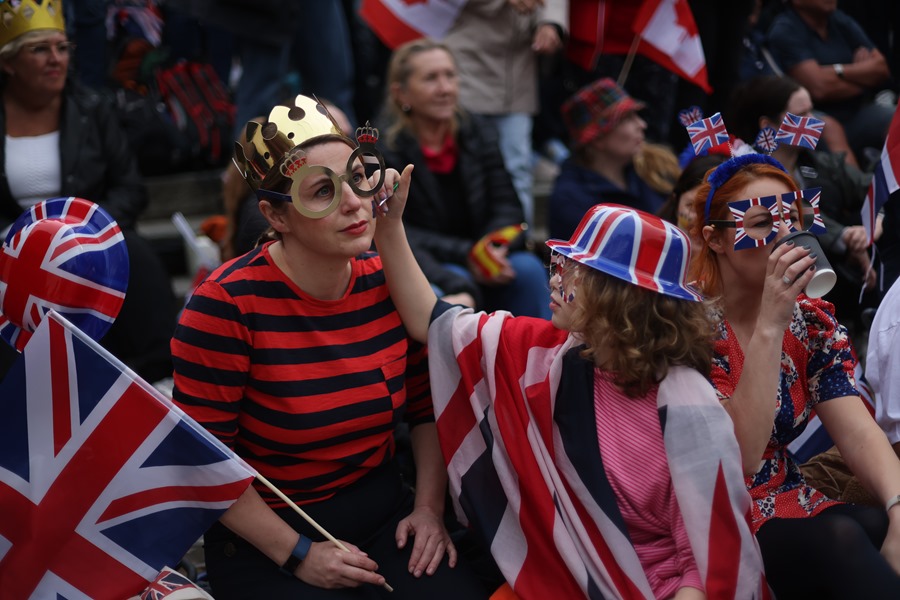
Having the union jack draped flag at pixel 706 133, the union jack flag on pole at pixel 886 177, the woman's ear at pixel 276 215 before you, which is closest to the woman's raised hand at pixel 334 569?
the woman's ear at pixel 276 215

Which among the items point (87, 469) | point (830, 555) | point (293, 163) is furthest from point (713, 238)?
point (87, 469)

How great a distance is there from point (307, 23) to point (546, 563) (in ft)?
12.6

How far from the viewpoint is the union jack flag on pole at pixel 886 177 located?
3.74 metres

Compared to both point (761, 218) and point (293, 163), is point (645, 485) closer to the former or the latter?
point (761, 218)

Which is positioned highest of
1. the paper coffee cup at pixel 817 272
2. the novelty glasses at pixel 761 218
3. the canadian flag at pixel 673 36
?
the canadian flag at pixel 673 36

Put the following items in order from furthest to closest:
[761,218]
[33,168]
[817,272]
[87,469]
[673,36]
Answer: [673,36] → [33,168] → [761,218] → [87,469] → [817,272]

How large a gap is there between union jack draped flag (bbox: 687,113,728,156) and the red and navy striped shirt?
962 millimetres

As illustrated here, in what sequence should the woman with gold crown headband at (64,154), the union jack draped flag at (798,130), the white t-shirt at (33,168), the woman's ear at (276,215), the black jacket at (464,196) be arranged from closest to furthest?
the woman's ear at (276,215)
the union jack draped flag at (798,130)
the woman with gold crown headband at (64,154)
the white t-shirt at (33,168)
the black jacket at (464,196)

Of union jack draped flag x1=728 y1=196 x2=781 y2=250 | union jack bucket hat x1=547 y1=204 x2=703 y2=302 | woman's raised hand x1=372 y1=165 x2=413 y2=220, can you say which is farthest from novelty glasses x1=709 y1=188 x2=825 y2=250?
woman's raised hand x1=372 y1=165 x2=413 y2=220

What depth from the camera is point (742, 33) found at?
628cm

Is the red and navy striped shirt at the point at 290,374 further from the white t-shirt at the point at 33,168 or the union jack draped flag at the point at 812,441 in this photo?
the white t-shirt at the point at 33,168

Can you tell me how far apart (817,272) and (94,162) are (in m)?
3.35

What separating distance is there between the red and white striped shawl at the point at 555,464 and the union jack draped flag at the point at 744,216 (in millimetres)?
404

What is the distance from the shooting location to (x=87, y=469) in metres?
2.70
